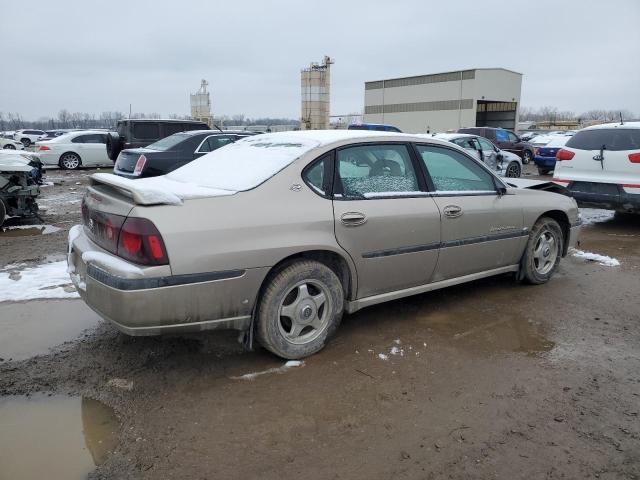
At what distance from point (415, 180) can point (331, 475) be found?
2440 millimetres

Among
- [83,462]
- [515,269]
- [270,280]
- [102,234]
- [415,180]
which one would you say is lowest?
[83,462]

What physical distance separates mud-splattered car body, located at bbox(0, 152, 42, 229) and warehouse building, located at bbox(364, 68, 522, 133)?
4242 cm

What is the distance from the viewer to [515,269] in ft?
16.5

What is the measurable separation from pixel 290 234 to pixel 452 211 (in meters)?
1.55

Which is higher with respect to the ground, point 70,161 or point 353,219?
point 353,219

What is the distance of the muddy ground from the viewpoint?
2508mm

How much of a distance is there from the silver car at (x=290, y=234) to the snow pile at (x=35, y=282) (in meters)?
1.52

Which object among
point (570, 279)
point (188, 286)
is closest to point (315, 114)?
point (570, 279)

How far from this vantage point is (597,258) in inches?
255

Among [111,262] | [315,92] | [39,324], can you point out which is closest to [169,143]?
[39,324]

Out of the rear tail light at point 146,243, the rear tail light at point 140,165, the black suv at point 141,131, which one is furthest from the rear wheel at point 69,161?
the rear tail light at point 146,243

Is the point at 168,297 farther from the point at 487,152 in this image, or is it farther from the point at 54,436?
the point at 487,152

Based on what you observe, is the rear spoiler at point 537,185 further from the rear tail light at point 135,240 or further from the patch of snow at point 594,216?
the patch of snow at point 594,216

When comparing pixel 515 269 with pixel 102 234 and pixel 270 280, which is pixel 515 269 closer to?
pixel 270 280
